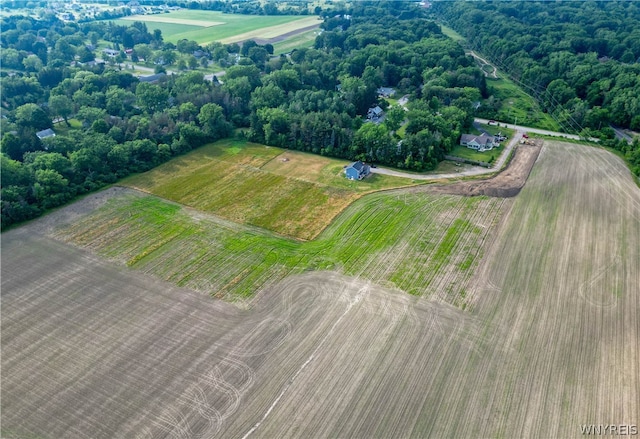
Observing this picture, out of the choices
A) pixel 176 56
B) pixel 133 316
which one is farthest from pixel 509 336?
pixel 176 56

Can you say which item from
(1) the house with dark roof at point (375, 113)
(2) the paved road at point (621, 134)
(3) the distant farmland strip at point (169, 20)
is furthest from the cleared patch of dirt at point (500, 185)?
(3) the distant farmland strip at point (169, 20)

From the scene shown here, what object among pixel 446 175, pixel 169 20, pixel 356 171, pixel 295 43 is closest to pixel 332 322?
pixel 356 171

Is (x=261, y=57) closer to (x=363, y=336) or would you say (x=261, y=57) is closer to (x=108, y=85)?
(x=108, y=85)

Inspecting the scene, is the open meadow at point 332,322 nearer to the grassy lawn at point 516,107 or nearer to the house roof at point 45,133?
the house roof at point 45,133

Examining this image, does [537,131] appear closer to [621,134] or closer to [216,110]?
[621,134]

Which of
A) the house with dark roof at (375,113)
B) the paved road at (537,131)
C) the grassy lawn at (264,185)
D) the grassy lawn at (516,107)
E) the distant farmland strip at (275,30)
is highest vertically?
the distant farmland strip at (275,30)

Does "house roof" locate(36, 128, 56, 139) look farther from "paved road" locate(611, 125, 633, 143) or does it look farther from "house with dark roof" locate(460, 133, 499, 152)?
"paved road" locate(611, 125, 633, 143)
